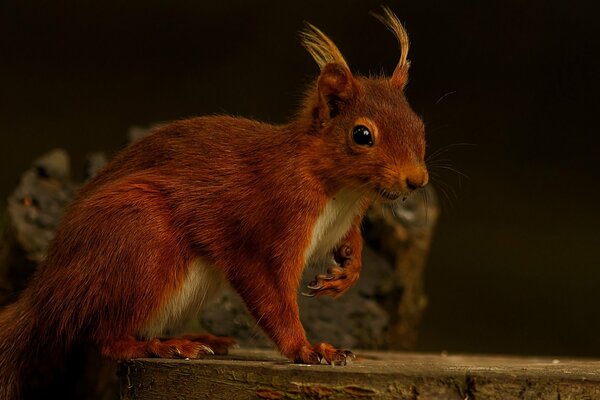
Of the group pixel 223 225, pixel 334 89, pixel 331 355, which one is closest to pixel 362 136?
pixel 334 89

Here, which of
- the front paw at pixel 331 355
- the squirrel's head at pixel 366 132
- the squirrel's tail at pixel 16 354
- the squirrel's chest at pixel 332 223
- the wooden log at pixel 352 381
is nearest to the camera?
the wooden log at pixel 352 381

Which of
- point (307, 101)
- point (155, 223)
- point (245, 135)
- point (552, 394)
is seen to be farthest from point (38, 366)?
point (552, 394)

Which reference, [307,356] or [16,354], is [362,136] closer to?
[307,356]

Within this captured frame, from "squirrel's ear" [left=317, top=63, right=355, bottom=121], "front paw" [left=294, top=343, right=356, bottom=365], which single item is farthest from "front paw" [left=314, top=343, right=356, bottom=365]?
"squirrel's ear" [left=317, top=63, right=355, bottom=121]

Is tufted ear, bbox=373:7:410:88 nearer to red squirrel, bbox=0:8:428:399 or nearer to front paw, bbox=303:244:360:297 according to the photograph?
red squirrel, bbox=0:8:428:399

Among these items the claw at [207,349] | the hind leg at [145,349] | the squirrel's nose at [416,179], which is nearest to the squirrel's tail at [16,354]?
the hind leg at [145,349]

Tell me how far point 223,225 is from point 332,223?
377 mm

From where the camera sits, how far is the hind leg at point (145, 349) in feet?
10.9

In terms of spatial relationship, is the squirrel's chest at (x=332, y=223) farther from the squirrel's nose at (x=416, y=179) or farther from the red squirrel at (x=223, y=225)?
the squirrel's nose at (x=416, y=179)

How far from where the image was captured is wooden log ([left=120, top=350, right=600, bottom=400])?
2.90 metres

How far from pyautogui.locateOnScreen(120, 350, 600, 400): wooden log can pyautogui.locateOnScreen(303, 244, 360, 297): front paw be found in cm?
40

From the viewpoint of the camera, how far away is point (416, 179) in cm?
321

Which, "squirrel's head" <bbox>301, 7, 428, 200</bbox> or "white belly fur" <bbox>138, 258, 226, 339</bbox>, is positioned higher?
"squirrel's head" <bbox>301, 7, 428, 200</bbox>

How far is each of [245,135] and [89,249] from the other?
0.68 meters
